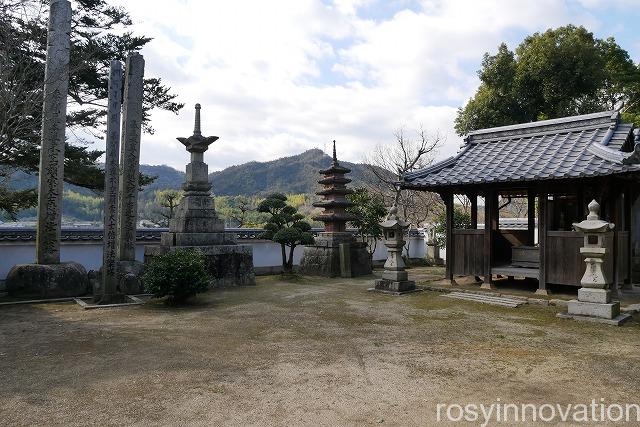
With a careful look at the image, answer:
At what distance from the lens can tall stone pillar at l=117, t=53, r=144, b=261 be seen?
11.5 metres

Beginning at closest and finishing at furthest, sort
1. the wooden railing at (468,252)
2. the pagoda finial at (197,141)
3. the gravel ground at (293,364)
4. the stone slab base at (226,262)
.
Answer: the gravel ground at (293,364)
the wooden railing at (468,252)
the stone slab base at (226,262)
the pagoda finial at (197,141)

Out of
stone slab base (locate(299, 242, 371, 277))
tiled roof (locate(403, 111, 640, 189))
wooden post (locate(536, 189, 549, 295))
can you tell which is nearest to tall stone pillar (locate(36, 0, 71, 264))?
stone slab base (locate(299, 242, 371, 277))

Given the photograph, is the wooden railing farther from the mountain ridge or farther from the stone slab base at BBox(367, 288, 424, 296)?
the mountain ridge

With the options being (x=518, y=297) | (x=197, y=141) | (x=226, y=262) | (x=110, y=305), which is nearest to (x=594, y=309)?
(x=518, y=297)

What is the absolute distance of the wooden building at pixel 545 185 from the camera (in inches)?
394

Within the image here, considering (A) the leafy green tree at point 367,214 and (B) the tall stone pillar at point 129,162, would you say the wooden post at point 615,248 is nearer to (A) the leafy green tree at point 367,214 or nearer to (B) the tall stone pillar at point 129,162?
(A) the leafy green tree at point 367,214

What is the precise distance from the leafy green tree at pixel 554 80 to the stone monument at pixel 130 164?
18248mm

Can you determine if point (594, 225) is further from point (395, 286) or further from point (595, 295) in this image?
point (395, 286)

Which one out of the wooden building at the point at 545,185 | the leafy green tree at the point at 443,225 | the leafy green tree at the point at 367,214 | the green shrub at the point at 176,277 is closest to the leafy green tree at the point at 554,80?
the leafy green tree at the point at 443,225

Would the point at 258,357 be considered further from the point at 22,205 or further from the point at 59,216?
the point at 22,205

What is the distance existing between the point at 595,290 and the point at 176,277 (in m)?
8.46

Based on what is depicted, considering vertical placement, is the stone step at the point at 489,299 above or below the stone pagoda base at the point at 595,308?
below

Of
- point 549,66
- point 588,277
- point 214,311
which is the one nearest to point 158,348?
point 214,311

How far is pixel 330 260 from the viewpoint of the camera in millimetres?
15570
